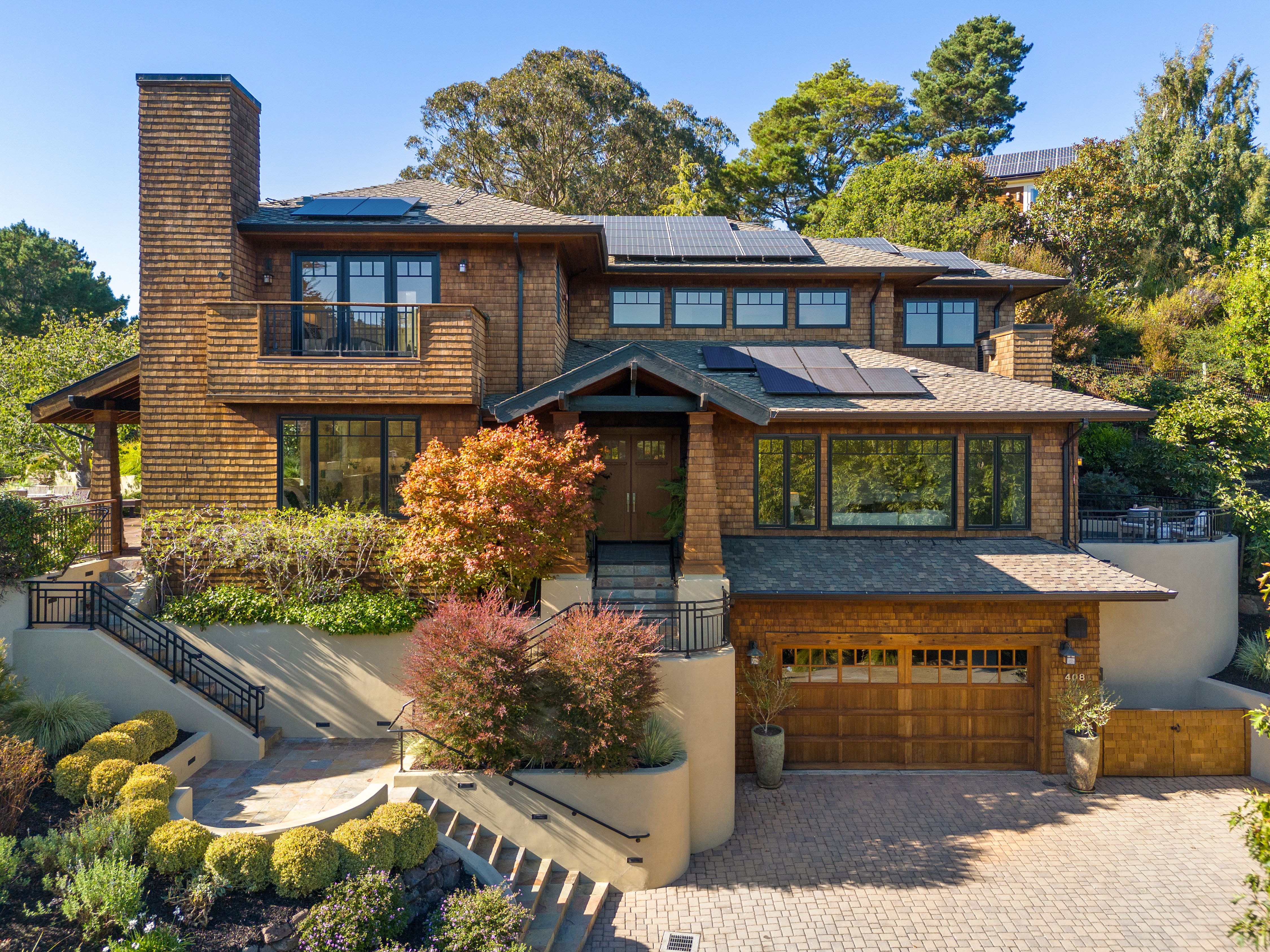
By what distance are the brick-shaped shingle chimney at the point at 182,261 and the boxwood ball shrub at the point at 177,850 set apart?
6.54 meters

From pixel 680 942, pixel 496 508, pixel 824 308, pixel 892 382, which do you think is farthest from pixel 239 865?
pixel 824 308

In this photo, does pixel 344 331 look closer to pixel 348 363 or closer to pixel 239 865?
pixel 348 363

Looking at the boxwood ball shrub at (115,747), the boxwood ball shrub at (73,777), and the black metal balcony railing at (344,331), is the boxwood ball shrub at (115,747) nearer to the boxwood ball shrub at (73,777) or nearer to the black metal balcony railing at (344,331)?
the boxwood ball shrub at (73,777)

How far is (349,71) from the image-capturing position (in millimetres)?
15719

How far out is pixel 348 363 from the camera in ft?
39.6

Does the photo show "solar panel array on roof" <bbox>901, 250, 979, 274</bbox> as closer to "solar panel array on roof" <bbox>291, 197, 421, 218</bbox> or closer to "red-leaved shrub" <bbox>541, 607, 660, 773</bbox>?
"solar panel array on roof" <bbox>291, 197, 421, 218</bbox>

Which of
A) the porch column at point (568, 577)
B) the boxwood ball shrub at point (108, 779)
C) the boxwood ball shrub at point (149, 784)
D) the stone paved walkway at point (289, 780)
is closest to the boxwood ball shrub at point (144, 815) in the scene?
the boxwood ball shrub at point (149, 784)

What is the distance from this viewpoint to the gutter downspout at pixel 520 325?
44.4 ft

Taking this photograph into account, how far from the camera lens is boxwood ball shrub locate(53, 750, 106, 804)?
8.45 metres

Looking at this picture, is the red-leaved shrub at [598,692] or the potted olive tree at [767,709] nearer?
the red-leaved shrub at [598,692]

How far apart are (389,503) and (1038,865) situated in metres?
11.0

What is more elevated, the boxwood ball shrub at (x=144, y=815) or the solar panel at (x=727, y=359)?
the solar panel at (x=727, y=359)

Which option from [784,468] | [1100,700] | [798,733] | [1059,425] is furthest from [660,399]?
[1100,700]

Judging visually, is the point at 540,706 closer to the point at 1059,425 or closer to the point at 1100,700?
the point at 1100,700
